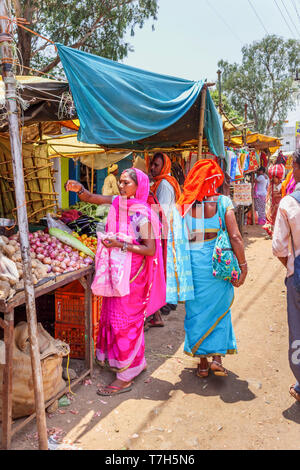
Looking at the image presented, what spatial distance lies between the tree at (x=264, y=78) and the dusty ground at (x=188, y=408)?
3156 centimetres

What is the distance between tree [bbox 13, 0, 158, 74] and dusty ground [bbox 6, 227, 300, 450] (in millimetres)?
10318

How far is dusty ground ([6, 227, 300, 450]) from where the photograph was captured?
9.25 feet

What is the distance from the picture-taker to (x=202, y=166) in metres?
3.49

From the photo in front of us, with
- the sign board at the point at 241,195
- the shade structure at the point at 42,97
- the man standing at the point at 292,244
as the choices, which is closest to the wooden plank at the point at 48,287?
the shade structure at the point at 42,97

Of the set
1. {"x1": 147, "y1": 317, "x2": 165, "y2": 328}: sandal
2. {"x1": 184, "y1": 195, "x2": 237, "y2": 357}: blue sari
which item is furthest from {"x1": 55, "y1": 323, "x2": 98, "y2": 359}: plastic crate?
{"x1": 147, "y1": 317, "x2": 165, "y2": 328}: sandal

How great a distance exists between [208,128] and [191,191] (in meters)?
1.85

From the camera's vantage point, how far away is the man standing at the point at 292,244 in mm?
3055

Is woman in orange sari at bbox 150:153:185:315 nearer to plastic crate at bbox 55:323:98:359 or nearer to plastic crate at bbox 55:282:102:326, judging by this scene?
plastic crate at bbox 55:282:102:326

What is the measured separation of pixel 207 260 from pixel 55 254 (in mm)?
1389

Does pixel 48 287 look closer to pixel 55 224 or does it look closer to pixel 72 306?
pixel 72 306

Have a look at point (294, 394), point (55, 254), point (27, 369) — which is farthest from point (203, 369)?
point (55, 254)

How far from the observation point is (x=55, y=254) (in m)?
3.52
